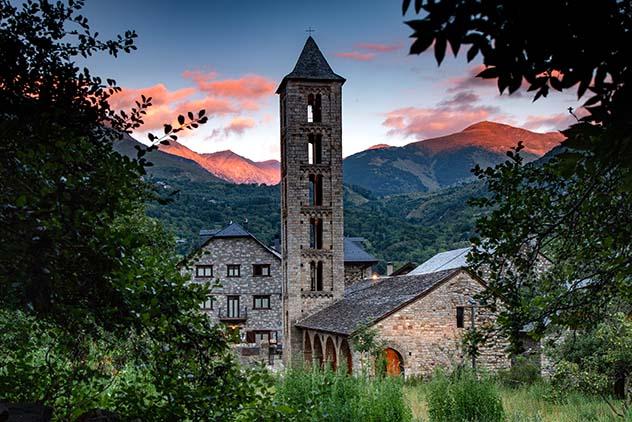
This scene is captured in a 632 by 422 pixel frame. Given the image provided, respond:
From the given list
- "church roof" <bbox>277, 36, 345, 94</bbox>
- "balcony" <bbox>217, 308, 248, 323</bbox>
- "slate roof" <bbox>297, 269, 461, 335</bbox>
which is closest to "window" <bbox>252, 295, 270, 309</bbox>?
"balcony" <bbox>217, 308, 248, 323</bbox>

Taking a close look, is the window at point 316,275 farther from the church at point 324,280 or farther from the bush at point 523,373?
the bush at point 523,373

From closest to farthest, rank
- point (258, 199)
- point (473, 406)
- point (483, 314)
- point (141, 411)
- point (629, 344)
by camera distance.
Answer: point (141, 411) < point (473, 406) < point (629, 344) < point (483, 314) < point (258, 199)

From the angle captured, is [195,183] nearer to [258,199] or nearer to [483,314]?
[258,199]

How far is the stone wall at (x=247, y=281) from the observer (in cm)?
5028

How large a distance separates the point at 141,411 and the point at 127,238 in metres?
1.28

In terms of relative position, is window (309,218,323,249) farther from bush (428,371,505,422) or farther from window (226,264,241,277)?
bush (428,371,505,422)

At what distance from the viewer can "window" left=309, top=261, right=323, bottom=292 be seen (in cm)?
3825

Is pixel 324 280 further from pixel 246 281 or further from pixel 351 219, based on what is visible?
pixel 351 219

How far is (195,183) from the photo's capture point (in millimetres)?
100000

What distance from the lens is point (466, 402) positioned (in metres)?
14.6

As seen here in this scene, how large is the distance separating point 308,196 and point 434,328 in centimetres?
1207

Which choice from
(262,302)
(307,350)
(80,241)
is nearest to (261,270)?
(262,302)

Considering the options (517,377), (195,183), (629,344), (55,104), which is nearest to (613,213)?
(55,104)

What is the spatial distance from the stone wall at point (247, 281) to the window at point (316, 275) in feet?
41.3
